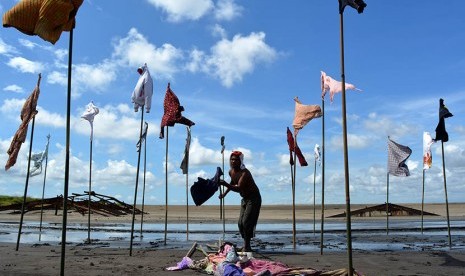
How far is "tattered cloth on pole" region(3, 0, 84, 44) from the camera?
6969 mm

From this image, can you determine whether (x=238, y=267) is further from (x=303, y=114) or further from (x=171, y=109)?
(x=171, y=109)

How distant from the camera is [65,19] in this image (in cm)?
704

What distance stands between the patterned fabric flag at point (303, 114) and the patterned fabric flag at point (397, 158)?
336cm

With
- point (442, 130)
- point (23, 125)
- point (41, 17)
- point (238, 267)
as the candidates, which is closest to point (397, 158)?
point (442, 130)

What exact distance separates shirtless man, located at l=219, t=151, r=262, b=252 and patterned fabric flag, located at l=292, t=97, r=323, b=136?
1978 millimetres

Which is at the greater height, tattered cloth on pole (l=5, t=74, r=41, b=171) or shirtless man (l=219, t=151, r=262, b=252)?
tattered cloth on pole (l=5, t=74, r=41, b=171)

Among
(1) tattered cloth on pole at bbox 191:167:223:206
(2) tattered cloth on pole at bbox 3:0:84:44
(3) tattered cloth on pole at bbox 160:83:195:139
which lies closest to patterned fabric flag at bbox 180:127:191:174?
(3) tattered cloth on pole at bbox 160:83:195:139

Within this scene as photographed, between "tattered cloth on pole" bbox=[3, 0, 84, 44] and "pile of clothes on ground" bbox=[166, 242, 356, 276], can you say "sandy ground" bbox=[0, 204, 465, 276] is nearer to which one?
"pile of clothes on ground" bbox=[166, 242, 356, 276]

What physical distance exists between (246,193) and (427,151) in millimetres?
10691

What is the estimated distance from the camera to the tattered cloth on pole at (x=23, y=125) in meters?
12.8

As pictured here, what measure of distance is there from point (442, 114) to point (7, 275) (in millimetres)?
13235

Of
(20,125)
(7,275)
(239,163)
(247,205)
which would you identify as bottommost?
(7,275)

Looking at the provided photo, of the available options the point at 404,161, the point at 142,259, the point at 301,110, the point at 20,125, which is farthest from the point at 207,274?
the point at 404,161

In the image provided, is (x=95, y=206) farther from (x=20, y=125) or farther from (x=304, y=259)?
(x=304, y=259)
